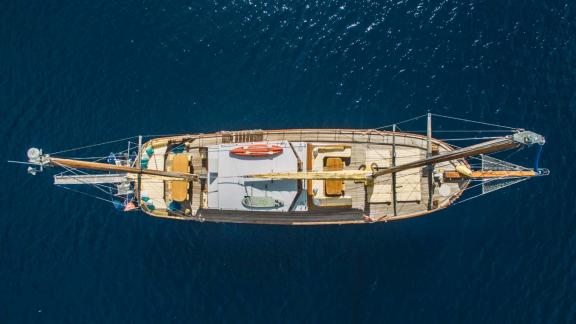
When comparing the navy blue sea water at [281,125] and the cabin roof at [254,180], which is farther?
the navy blue sea water at [281,125]

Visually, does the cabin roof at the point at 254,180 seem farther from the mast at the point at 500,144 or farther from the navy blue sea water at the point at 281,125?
the mast at the point at 500,144

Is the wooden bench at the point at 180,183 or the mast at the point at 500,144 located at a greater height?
the mast at the point at 500,144

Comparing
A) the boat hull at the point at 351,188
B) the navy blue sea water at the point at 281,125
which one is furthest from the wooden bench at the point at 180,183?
the navy blue sea water at the point at 281,125

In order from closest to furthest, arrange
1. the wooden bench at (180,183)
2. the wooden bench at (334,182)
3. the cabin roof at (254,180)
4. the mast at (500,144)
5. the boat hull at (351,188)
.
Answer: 1. the mast at (500,144)
2. the cabin roof at (254,180)
3. the wooden bench at (334,182)
4. the boat hull at (351,188)
5. the wooden bench at (180,183)

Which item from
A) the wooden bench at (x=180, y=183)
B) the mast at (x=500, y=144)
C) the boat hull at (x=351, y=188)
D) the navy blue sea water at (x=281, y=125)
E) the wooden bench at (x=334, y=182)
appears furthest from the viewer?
the navy blue sea water at (x=281, y=125)

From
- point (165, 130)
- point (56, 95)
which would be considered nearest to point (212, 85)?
point (165, 130)

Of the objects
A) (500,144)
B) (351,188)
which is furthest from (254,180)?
(500,144)

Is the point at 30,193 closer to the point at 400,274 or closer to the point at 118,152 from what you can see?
the point at 118,152

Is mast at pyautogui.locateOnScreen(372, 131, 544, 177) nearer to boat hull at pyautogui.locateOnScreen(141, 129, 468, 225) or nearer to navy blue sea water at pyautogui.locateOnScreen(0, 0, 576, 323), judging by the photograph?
boat hull at pyautogui.locateOnScreen(141, 129, 468, 225)

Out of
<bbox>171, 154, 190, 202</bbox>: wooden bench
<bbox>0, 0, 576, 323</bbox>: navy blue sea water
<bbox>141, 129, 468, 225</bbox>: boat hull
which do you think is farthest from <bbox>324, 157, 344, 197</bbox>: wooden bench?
<bbox>171, 154, 190, 202</bbox>: wooden bench

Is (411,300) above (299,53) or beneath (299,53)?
beneath
